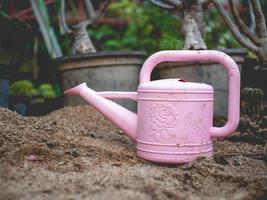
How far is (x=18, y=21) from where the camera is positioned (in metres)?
2.91

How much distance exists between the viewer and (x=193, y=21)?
1.89m

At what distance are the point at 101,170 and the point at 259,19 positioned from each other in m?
1.03

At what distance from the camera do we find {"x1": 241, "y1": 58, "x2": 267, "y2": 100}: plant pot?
1708 mm

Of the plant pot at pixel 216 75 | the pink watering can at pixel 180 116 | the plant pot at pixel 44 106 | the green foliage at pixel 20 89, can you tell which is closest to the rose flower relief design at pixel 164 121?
the pink watering can at pixel 180 116

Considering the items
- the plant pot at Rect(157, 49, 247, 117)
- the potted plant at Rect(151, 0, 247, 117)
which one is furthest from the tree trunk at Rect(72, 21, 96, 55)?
the plant pot at Rect(157, 49, 247, 117)

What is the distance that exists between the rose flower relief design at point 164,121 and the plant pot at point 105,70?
793 millimetres

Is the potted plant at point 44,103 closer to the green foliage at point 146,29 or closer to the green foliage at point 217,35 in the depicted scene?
the green foliage at point 146,29

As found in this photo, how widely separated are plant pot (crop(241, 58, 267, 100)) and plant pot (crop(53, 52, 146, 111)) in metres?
0.53

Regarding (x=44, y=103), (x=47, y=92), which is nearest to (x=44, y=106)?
(x=44, y=103)

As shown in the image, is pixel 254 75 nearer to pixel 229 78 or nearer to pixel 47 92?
pixel 229 78

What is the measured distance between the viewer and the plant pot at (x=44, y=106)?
7.20 feet

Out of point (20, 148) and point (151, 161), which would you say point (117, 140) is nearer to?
point (151, 161)

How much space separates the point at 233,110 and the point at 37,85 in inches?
88.0

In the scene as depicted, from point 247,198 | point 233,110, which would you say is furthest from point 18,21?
point 247,198
